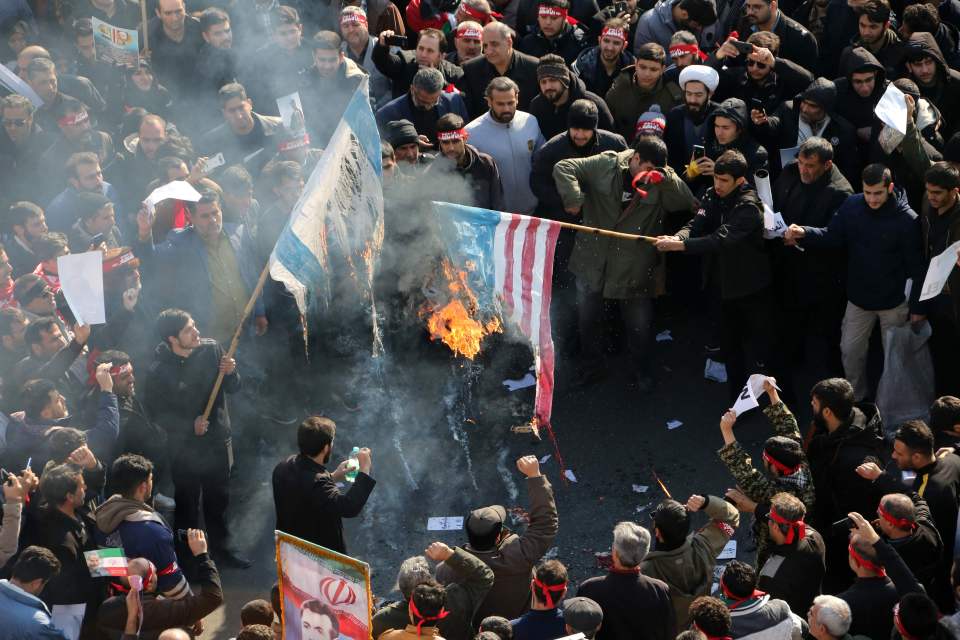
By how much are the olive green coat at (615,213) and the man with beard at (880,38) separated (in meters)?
2.37

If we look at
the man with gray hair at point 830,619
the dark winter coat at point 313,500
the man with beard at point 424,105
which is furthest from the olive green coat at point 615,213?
the man with gray hair at point 830,619

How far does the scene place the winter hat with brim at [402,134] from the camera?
9.61m

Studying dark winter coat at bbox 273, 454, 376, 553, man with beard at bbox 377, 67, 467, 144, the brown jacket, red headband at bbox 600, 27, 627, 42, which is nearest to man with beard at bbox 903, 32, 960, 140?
red headband at bbox 600, 27, 627, 42

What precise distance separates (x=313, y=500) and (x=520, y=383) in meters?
3.16

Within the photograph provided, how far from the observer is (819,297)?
9664 millimetres

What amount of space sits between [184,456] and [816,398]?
13.5 feet

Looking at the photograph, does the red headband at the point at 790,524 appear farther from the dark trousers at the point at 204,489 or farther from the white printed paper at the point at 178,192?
the white printed paper at the point at 178,192

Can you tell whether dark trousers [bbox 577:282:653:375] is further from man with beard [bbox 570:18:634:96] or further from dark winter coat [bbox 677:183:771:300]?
man with beard [bbox 570:18:634:96]

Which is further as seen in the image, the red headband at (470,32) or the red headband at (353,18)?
the red headband at (353,18)

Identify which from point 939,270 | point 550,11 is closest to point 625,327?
point 939,270

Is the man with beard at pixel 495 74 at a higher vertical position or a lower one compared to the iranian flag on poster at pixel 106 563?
higher

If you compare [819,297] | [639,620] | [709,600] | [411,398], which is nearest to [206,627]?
[411,398]

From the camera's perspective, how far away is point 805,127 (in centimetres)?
998

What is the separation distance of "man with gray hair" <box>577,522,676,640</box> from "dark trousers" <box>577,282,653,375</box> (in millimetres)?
3699
